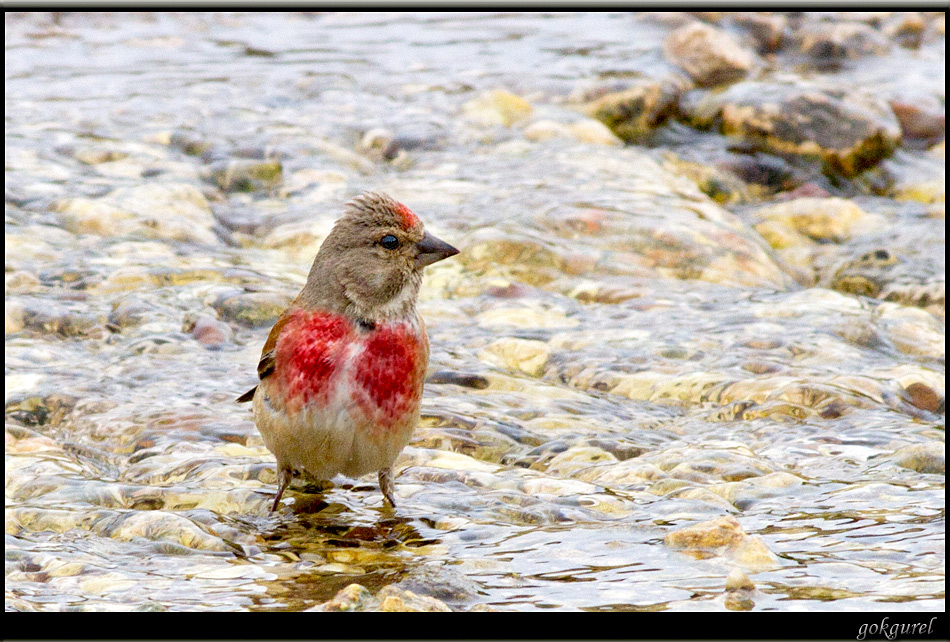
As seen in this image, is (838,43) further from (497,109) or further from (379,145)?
(379,145)

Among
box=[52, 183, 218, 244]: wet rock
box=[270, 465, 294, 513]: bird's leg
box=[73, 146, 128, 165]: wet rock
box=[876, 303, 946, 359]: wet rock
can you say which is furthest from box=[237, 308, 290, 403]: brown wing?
box=[73, 146, 128, 165]: wet rock

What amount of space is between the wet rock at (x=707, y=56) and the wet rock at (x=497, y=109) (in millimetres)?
1636

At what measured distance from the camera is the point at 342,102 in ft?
31.3

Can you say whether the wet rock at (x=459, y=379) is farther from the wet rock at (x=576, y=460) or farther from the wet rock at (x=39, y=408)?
the wet rock at (x=39, y=408)

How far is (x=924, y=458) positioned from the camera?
471 centimetres

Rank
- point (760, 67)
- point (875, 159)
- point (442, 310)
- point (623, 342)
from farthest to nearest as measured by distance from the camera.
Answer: point (760, 67) → point (875, 159) → point (442, 310) → point (623, 342)

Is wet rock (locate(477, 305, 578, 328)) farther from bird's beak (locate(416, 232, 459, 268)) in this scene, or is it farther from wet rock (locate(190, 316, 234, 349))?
bird's beak (locate(416, 232, 459, 268))

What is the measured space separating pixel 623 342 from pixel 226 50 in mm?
6231

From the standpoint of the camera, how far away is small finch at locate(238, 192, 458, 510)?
4.32 m

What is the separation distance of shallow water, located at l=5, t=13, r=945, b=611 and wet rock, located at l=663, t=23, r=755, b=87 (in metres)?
0.24

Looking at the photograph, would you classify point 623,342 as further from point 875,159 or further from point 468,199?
point 875,159

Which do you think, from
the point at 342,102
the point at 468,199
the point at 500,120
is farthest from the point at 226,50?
the point at 468,199

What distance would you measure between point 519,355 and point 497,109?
12.3 ft

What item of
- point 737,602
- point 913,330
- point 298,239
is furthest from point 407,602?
point 298,239
